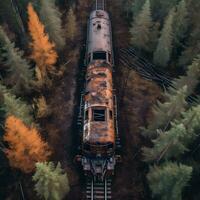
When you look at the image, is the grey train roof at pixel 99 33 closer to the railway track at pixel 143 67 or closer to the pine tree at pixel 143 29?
the pine tree at pixel 143 29

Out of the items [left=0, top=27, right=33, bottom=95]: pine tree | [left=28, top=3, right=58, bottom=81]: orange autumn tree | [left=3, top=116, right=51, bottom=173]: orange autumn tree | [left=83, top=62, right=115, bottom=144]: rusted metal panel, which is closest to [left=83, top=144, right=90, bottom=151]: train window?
[left=83, top=62, right=115, bottom=144]: rusted metal panel

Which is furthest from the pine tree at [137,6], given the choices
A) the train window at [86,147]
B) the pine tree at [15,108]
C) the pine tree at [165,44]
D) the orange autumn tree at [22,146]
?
the orange autumn tree at [22,146]

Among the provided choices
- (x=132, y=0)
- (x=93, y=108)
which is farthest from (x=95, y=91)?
(x=132, y=0)

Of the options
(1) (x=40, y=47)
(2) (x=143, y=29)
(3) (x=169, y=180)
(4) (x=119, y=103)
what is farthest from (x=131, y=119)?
(1) (x=40, y=47)

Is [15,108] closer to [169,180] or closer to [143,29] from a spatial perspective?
[169,180]

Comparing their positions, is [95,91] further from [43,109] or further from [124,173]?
[124,173]
